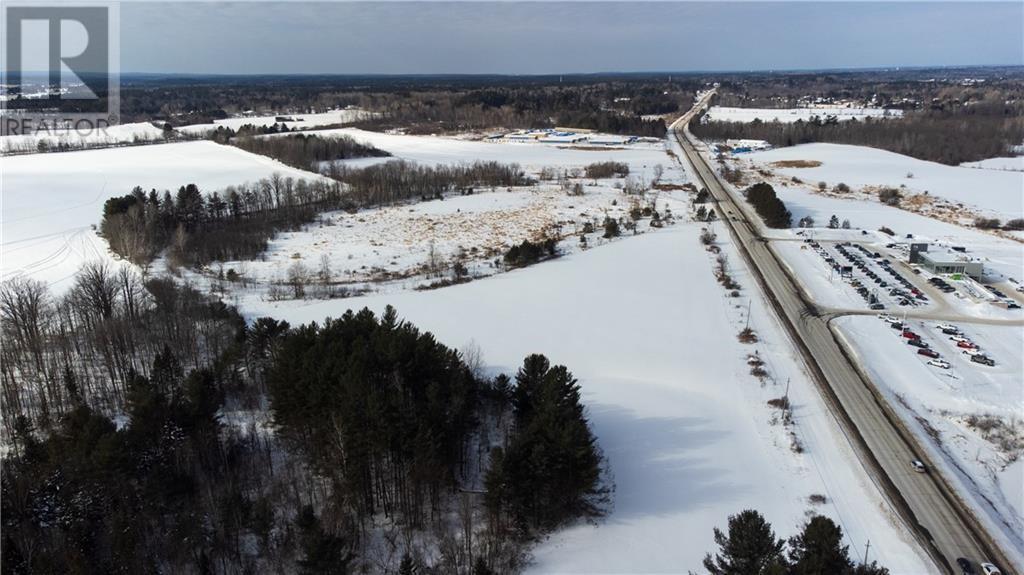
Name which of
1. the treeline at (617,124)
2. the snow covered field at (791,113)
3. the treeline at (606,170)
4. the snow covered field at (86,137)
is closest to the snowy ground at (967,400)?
the treeline at (606,170)

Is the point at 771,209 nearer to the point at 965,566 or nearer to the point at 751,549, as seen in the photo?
the point at 965,566

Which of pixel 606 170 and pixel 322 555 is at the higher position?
pixel 606 170

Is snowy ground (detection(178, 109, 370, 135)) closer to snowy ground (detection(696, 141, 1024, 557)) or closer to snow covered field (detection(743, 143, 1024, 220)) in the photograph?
snow covered field (detection(743, 143, 1024, 220))

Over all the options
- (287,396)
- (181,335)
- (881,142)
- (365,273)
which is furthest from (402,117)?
(287,396)

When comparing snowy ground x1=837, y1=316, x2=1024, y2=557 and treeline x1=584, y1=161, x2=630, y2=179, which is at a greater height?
treeline x1=584, y1=161, x2=630, y2=179

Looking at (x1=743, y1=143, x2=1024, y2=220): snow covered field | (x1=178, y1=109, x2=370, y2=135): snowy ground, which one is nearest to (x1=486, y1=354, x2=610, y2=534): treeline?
(x1=743, y1=143, x2=1024, y2=220): snow covered field

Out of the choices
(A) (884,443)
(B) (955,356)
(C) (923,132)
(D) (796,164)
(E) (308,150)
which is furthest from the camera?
(C) (923,132)

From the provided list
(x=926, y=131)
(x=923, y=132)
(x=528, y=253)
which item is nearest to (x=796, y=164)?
(x=923, y=132)

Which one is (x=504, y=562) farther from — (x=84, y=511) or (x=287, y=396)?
(x=84, y=511)
